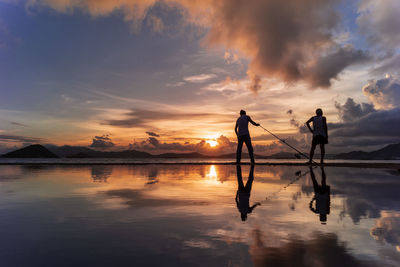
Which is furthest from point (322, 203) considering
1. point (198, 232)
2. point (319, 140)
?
point (319, 140)

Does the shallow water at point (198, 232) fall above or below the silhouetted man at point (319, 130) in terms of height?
below

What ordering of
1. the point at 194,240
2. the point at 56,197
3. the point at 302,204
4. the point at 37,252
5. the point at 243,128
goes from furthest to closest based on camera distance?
the point at 243,128 → the point at 56,197 → the point at 302,204 → the point at 194,240 → the point at 37,252

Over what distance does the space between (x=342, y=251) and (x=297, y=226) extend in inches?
38.1

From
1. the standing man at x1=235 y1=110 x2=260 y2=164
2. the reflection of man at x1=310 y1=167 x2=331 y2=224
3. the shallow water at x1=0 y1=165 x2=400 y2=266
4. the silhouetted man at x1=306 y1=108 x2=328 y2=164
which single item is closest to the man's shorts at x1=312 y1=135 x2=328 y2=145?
the silhouetted man at x1=306 y1=108 x2=328 y2=164

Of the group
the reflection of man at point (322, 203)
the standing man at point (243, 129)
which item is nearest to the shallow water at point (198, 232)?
the reflection of man at point (322, 203)

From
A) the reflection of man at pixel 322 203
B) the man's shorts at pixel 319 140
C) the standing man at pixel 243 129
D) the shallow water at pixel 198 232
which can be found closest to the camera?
the shallow water at pixel 198 232

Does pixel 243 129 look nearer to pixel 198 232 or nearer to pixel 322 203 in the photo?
pixel 322 203

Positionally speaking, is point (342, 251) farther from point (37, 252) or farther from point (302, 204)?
point (37, 252)

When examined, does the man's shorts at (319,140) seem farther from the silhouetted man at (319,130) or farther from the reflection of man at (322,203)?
the reflection of man at (322,203)

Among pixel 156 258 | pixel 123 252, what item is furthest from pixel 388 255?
pixel 123 252

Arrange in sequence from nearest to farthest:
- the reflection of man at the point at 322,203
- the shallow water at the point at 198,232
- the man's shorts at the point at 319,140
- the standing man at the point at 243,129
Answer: the shallow water at the point at 198,232, the reflection of man at the point at 322,203, the man's shorts at the point at 319,140, the standing man at the point at 243,129

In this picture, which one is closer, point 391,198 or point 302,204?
point 302,204

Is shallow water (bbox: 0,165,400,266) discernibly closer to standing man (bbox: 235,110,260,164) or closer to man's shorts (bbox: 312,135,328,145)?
man's shorts (bbox: 312,135,328,145)

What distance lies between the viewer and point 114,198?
6449mm
